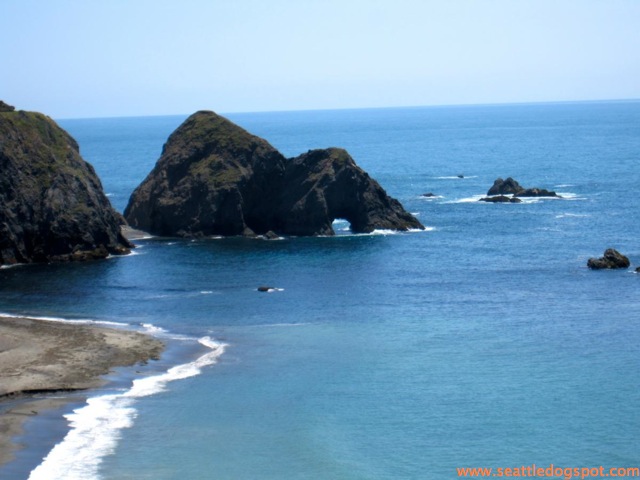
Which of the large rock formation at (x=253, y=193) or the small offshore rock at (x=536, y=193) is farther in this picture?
the small offshore rock at (x=536, y=193)

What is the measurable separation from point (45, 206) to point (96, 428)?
205 ft

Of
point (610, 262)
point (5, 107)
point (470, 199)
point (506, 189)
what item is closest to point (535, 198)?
point (506, 189)

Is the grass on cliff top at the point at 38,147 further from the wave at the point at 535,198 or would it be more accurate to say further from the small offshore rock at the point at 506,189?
the small offshore rock at the point at 506,189

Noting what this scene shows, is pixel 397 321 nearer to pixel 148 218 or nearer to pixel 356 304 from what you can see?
pixel 356 304

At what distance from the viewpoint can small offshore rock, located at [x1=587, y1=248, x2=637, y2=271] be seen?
10169cm

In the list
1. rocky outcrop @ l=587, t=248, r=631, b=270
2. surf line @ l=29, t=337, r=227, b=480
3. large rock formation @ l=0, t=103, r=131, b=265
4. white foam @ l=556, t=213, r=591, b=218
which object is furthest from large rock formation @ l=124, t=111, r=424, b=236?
surf line @ l=29, t=337, r=227, b=480

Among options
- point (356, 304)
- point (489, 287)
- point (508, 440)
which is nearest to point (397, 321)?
point (356, 304)

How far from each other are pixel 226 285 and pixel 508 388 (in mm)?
43076

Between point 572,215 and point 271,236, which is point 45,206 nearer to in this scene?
point 271,236

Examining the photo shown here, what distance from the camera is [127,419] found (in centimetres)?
5897

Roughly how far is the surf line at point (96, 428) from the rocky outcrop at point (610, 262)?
48664 millimetres

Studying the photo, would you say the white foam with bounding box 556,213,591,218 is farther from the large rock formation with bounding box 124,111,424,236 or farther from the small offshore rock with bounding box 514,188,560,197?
the large rock formation with bounding box 124,111,424,236

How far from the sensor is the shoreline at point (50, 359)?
60.9m

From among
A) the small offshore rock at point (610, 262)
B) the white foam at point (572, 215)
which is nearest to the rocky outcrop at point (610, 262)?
the small offshore rock at point (610, 262)
